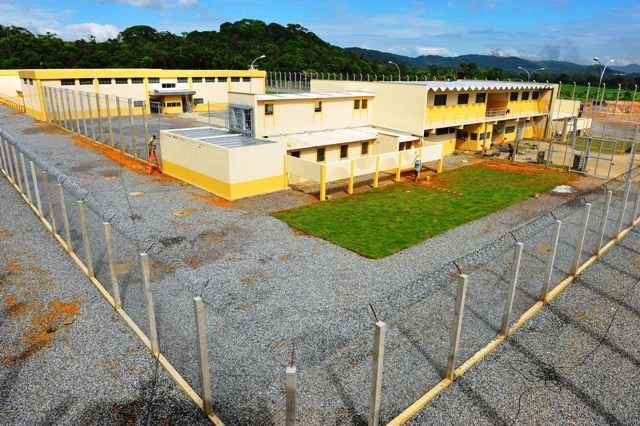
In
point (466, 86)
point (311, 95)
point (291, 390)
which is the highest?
point (466, 86)

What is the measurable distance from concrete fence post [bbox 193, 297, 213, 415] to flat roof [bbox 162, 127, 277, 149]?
53.7ft

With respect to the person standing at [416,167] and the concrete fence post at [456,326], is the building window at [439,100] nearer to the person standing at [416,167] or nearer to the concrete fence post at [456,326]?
the person standing at [416,167]

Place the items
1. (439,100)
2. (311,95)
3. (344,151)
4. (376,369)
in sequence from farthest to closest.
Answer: (439,100), (311,95), (344,151), (376,369)

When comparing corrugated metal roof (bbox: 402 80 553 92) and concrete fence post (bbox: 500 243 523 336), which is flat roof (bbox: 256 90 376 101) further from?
concrete fence post (bbox: 500 243 523 336)

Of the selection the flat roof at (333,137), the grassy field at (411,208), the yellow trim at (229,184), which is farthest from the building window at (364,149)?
the yellow trim at (229,184)

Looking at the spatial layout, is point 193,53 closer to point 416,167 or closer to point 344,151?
point 344,151

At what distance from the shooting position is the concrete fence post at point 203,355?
267 inches

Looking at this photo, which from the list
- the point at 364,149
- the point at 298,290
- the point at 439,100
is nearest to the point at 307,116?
the point at 364,149

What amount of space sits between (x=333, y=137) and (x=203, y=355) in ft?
72.2

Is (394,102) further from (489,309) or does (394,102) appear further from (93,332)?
(93,332)

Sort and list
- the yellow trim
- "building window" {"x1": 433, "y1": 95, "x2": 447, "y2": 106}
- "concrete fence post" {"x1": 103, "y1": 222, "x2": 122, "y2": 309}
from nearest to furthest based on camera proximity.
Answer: "concrete fence post" {"x1": 103, "y1": 222, "x2": 122, "y2": 309} < the yellow trim < "building window" {"x1": 433, "y1": 95, "x2": 447, "y2": 106}

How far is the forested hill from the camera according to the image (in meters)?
74.9

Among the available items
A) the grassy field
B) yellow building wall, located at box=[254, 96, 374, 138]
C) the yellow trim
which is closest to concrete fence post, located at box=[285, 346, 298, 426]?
the grassy field

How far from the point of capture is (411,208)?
20.6m
